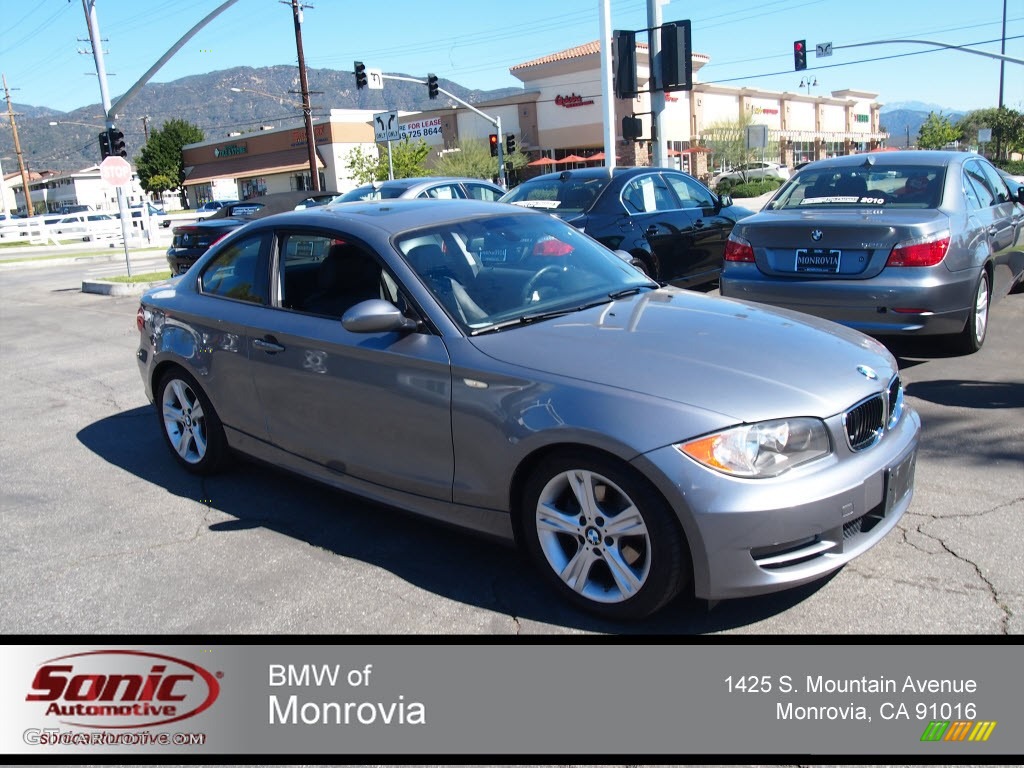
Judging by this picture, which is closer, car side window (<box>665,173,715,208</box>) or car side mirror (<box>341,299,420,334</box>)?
car side mirror (<box>341,299,420,334</box>)

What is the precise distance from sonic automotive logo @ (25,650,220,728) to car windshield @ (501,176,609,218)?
7122 mm

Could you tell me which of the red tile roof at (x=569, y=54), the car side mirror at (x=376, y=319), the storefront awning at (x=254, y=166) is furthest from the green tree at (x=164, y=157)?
the car side mirror at (x=376, y=319)

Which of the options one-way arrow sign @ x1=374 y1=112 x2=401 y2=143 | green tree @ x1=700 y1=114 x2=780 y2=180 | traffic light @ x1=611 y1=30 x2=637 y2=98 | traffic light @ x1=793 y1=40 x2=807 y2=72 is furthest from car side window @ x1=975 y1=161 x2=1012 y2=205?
green tree @ x1=700 y1=114 x2=780 y2=180

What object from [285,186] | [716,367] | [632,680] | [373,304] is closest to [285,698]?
[632,680]

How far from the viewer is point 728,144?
208 feet

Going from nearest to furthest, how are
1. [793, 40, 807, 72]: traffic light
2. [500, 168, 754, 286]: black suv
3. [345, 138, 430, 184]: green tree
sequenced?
[500, 168, 754, 286]: black suv < [793, 40, 807, 72]: traffic light < [345, 138, 430, 184]: green tree

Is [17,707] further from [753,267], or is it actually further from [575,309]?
[753,267]

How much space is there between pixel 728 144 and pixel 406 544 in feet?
211

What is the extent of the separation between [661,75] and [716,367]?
15110mm

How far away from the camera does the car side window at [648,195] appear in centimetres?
927

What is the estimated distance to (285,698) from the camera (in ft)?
9.33

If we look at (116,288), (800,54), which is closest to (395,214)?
(116,288)

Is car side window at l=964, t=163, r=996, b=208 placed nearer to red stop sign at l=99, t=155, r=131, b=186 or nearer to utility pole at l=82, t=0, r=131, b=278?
red stop sign at l=99, t=155, r=131, b=186

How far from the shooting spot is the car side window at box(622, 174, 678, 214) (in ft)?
30.4
